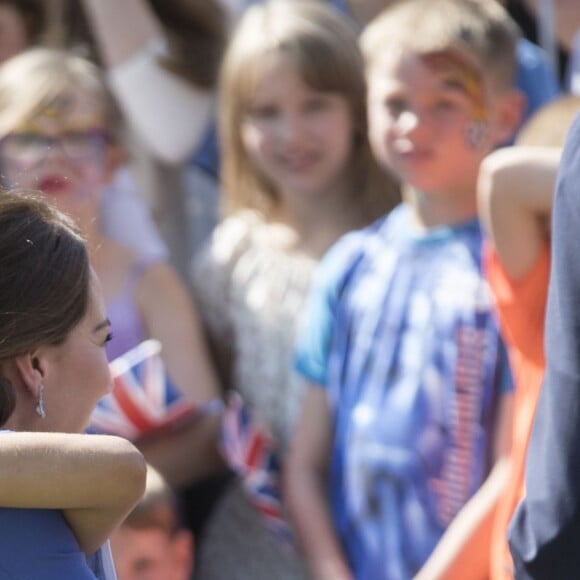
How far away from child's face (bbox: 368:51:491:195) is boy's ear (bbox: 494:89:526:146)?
0.05 meters

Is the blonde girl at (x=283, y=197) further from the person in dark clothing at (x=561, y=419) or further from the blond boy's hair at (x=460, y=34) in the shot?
the person in dark clothing at (x=561, y=419)

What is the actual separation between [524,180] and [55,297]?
930mm

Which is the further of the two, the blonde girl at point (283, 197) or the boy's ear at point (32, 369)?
the blonde girl at point (283, 197)

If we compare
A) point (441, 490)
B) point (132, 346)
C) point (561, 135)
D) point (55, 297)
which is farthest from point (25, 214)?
point (132, 346)

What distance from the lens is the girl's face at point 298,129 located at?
3346 millimetres

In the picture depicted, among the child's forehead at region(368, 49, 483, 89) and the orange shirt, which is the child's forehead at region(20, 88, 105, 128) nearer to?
the child's forehead at region(368, 49, 483, 89)

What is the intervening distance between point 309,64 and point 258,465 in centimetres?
94

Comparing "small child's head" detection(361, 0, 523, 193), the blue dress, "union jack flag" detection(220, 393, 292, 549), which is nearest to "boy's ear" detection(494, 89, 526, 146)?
"small child's head" detection(361, 0, 523, 193)

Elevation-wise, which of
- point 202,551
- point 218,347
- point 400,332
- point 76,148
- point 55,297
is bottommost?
point 202,551

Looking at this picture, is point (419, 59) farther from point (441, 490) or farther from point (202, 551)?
point (202, 551)

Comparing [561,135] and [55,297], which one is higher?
[55,297]

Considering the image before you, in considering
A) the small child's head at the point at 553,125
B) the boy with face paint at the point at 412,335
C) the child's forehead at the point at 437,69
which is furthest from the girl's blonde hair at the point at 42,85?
the small child's head at the point at 553,125

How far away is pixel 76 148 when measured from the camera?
3.46 metres

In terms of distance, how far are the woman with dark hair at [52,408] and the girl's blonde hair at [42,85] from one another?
66.1 inches
